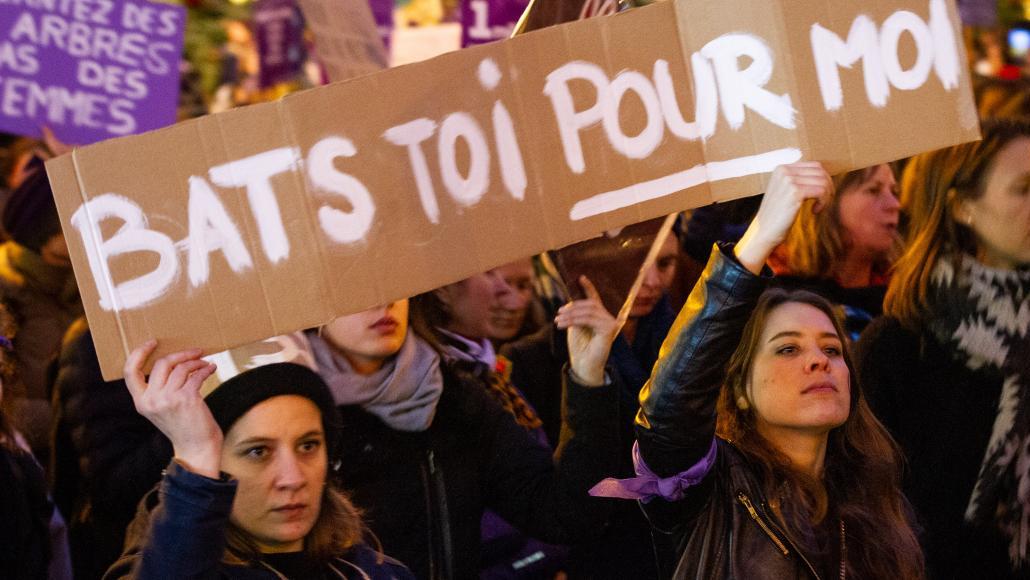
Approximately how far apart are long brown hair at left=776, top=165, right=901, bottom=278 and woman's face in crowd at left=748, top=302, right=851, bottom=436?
4.31ft

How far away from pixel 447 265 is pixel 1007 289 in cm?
173

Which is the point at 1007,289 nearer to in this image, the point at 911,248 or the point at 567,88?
the point at 911,248

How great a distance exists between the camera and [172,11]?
5102 millimetres

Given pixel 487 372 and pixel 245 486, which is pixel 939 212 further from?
pixel 245 486

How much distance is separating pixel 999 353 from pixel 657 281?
1126mm

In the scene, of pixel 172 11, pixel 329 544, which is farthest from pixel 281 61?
pixel 329 544

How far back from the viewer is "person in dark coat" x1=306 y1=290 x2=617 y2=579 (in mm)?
3096

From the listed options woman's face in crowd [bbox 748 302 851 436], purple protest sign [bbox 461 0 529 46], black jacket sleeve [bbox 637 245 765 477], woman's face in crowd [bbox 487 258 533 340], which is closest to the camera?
black jacket sleeve [bbox 637 245 765 477]

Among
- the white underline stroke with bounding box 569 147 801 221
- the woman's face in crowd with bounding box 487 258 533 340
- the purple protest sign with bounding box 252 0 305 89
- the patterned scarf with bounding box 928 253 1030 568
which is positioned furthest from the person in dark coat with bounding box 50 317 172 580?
the purple protest sign with bounding box 252 0 305 89

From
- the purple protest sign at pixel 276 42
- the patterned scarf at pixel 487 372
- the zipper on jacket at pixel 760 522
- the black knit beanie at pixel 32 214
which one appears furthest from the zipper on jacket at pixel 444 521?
the purple protest sign at pixel 276 42

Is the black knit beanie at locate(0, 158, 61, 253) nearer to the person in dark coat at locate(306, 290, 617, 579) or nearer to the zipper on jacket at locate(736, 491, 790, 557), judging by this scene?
the person in dark coat at locate(306, 290, 617, 579)

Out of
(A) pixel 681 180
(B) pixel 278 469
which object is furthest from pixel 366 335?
(A) pixel 681 180

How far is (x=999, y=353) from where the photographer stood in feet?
11.0

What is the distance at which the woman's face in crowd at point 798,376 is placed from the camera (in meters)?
2.78
